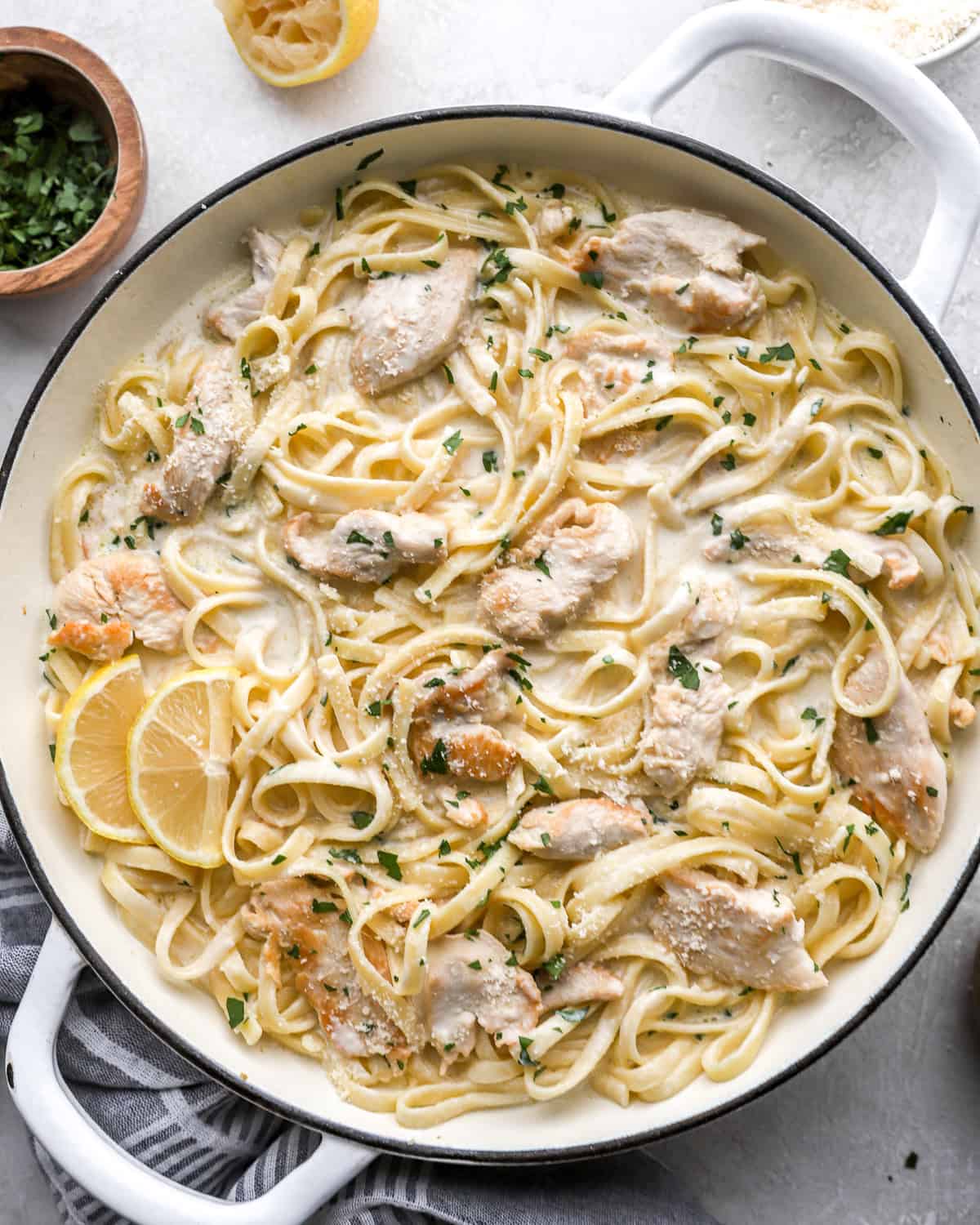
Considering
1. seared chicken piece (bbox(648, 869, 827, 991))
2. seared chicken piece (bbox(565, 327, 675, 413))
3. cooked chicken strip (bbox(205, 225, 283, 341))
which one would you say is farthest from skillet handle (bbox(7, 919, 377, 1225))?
seared chicken piece (bbox(565, 327, 675, 413))

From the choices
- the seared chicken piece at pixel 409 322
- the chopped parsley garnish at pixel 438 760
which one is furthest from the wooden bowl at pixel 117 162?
the chopped parsley garnish at pixel 438 760

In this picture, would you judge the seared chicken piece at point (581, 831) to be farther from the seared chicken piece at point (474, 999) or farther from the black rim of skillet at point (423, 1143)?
the black rim of skillet at point (423, 1143)

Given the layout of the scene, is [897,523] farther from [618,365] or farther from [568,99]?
[568,99]

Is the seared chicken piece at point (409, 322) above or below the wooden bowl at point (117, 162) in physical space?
below

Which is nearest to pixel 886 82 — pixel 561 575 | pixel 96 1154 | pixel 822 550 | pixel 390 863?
pixel 822 550

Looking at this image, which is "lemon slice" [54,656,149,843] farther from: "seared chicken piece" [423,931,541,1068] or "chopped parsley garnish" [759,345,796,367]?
"chopped parsley garnish" [759,345,796,367]

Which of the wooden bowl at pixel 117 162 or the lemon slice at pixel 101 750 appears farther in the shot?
the wooden bowl at pixel 117 162
